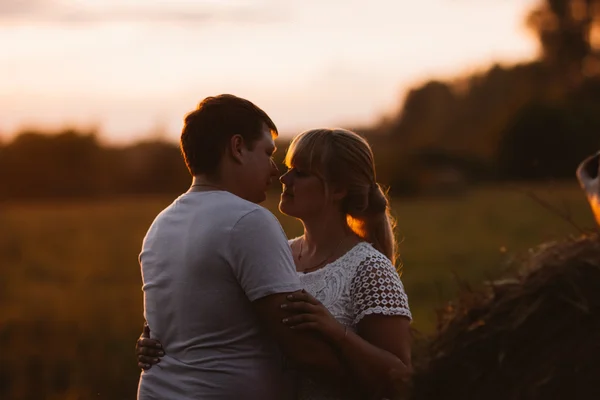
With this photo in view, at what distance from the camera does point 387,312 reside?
13.0 feet

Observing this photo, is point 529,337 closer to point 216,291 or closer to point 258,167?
point 216,291

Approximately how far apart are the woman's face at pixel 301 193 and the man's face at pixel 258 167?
568 millimetres

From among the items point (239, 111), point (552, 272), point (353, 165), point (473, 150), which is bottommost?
point (473, 150)

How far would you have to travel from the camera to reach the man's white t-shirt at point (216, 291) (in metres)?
3.35

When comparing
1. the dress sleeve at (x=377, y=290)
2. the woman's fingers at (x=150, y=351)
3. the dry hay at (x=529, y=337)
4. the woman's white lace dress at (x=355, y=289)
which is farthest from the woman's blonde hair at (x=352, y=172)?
the dry hay at (x=529, y=337)

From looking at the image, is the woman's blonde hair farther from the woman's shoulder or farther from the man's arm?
the man's arm

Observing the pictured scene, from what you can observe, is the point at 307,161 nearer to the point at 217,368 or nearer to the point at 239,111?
the point at 239,111

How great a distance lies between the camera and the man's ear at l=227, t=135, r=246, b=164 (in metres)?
3.59

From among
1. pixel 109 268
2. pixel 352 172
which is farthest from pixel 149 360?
pixel 109 268

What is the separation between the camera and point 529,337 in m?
2.82

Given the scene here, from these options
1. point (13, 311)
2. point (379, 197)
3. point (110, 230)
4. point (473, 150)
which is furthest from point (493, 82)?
point (379, 197)

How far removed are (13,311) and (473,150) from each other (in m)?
53.5

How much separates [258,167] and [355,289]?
2.55 ft

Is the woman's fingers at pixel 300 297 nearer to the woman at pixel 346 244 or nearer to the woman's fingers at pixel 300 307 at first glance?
the woman's fingers at pixel 300 307
